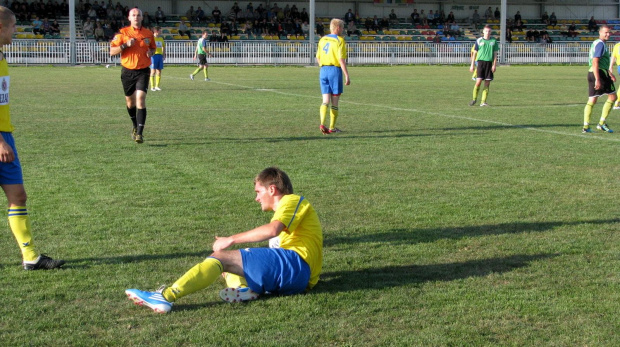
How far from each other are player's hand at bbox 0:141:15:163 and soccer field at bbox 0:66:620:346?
82 centimetres

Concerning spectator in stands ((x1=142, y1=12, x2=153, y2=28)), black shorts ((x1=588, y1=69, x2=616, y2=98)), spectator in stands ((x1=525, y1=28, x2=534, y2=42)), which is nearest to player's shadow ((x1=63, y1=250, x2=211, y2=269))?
black shorts ((x1=588, y1=69, x2=616, y2=98))

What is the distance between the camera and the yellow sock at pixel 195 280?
4359 millimetres

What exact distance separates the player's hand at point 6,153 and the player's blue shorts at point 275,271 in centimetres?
172

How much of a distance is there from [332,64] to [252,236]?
897 centimetres

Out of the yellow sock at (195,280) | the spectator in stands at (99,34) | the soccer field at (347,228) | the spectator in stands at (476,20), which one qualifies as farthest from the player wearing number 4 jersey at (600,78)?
the spectator in stands at (476,20)

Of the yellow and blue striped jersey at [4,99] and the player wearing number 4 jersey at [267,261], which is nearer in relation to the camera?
the player wearing number 4 jersey at [267,261]

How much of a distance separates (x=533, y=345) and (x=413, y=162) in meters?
6.23

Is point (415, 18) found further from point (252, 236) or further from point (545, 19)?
point (252, 236)

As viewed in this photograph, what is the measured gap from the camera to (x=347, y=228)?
6.43 meters

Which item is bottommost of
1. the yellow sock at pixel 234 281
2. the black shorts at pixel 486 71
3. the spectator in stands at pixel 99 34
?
the yellow sock at pixel 234 281

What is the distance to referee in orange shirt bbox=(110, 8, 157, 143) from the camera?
11609 millimetres

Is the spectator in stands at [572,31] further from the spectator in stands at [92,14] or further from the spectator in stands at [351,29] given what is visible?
the spectator in stands at [92,14]

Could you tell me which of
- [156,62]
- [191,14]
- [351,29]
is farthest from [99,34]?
[156,62]

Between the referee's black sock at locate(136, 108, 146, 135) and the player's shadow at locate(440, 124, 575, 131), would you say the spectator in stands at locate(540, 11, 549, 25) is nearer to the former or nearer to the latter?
the player's shadow at locate(440, 124, 575, 131)
